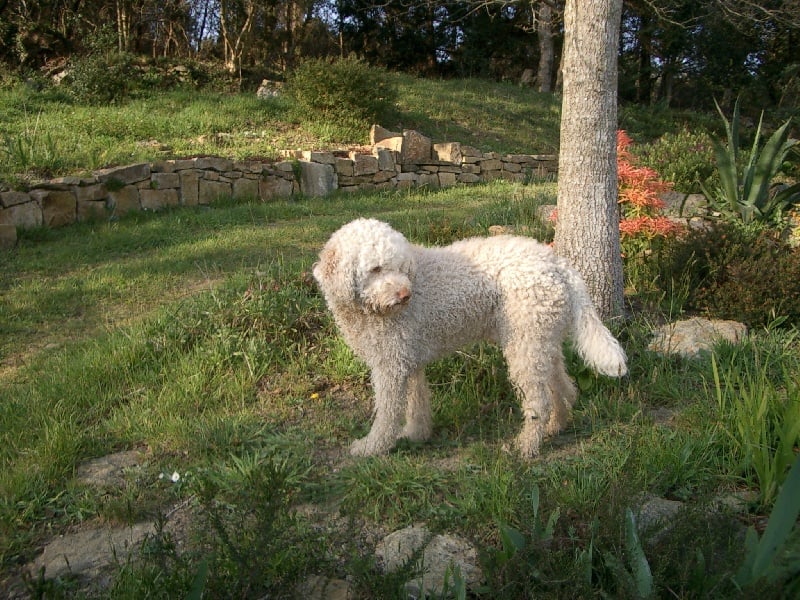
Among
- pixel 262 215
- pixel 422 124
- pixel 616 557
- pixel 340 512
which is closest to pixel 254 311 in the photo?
pixel 340 512

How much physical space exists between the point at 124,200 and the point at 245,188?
182 centimetres

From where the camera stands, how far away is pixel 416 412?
12.5 feet

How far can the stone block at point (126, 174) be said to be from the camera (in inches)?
346

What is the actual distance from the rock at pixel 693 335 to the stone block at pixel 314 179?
22.5 feet

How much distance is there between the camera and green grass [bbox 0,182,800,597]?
7.88ft

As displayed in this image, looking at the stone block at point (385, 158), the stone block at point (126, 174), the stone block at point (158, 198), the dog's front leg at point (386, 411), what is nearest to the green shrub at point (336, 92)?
the stone block at point (385, 158)

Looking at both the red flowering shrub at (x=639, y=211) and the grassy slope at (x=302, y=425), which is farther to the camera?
the red flowering shrub at (x=639, y=211)

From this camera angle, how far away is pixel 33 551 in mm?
2930

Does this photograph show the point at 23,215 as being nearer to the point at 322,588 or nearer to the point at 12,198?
the point at 12,198

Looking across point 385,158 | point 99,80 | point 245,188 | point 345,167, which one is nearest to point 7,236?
point 245,188

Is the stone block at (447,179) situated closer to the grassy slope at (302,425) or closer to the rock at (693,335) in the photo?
the grassy slope at (302,425)

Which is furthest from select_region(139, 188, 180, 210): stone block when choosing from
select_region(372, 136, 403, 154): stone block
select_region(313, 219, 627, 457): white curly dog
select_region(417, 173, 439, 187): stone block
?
select_region(313, 219, 627, 457): white curly dog

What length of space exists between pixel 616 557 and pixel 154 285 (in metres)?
5.11

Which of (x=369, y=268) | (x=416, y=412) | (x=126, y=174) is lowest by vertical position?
(x=416, y=412)
